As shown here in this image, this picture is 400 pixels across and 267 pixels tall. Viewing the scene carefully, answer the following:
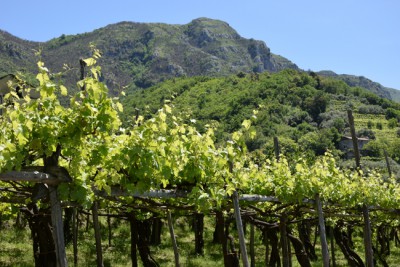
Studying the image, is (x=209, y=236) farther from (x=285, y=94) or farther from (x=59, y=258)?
(x=285, y=94)

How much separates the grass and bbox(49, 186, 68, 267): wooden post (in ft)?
37.9

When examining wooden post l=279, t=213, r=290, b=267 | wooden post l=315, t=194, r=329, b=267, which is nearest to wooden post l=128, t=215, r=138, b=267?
wooden post l=279, t=213, r=290, b=267

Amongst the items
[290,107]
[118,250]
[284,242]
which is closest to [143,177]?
[284,242]

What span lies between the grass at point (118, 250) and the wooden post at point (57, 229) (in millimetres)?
11567

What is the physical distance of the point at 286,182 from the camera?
10391mm

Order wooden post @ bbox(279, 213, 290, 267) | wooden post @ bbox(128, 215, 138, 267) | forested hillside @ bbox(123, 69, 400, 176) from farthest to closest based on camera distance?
forested hillside @ bbox(123, 69, 400, 176) < wooden post @ bbox(128, 215, 138, 267) < wooden post @ bbox(279, 213, 290, 267)

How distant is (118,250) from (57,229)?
16576 mm

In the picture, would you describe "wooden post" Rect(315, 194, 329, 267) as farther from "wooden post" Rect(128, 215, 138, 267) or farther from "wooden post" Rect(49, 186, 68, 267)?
"wooden post" Rect(49, 186, 68, 267)

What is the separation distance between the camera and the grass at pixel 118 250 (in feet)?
57.1

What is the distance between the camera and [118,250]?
21016mm

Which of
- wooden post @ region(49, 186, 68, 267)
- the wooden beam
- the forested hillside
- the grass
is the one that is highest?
the forested hillside

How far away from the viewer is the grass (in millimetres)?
17394

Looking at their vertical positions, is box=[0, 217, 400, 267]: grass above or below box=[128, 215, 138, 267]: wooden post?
below

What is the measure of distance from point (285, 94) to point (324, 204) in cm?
9942
